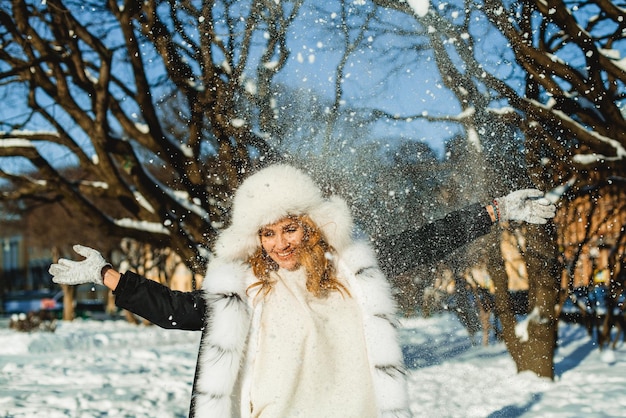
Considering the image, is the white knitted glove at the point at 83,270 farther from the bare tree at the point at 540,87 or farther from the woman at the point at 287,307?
the bare tree at the point at 540,87

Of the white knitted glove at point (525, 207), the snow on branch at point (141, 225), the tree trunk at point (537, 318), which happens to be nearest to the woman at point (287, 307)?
the white knitted glove at point (525, 207)

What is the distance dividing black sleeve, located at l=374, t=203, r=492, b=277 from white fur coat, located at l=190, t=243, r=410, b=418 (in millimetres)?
176

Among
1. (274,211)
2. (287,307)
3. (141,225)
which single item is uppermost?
(141,225)

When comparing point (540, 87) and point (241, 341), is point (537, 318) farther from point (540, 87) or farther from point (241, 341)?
point (241, 341)

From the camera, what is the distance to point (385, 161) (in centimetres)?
471

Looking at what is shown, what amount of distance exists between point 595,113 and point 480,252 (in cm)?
145

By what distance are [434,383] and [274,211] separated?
4.81 meters

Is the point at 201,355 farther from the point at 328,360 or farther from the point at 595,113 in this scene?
the point at 595,113

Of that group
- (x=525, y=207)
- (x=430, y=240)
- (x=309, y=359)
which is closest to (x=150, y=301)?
(x=309, y=359)

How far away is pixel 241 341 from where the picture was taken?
2.57 meters

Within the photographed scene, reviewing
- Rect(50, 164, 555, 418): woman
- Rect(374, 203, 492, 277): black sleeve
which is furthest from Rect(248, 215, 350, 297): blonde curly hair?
Rect(374, 203, 492, 277): black sleeve

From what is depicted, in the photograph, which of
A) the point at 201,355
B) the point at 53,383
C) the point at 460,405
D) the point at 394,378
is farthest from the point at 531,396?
the point at 53,383

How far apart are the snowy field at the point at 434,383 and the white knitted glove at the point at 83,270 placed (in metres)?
2.06

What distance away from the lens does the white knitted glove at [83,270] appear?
2.59 meters
